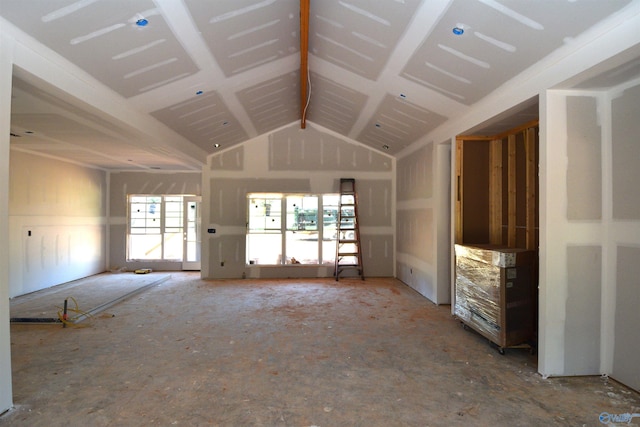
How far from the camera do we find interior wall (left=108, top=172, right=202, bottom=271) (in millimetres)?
8094

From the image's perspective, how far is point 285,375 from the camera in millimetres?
2924

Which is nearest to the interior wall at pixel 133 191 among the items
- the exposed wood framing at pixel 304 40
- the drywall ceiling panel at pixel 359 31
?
the exposed wood framing at pixel 304 40

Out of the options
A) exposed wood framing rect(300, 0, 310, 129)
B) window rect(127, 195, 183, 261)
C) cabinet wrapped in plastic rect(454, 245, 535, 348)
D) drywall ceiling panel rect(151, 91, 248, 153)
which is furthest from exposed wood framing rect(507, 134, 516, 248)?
window rect(127, 195, 183, 261)

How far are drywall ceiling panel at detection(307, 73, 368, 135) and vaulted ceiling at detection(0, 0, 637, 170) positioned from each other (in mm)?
36

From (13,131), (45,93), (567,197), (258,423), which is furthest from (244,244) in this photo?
(567,197)

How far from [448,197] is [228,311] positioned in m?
3.67

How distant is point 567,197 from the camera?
284 cm

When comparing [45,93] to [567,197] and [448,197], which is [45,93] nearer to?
[567,197]

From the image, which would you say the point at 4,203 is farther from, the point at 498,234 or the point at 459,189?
the point at 498,234

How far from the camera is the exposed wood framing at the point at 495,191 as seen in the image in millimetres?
4422

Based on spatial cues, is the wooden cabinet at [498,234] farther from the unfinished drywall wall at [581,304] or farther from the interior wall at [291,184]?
the interior wall at [291,184]

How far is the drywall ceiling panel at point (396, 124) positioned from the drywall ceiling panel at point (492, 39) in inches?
34.9

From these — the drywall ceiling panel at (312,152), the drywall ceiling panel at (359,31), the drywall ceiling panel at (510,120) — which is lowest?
the drywall ceiling panel at (510,120)

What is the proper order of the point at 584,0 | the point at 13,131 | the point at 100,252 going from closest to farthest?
the point at 584,0 → the point at 13,131 → the point at 100,252
